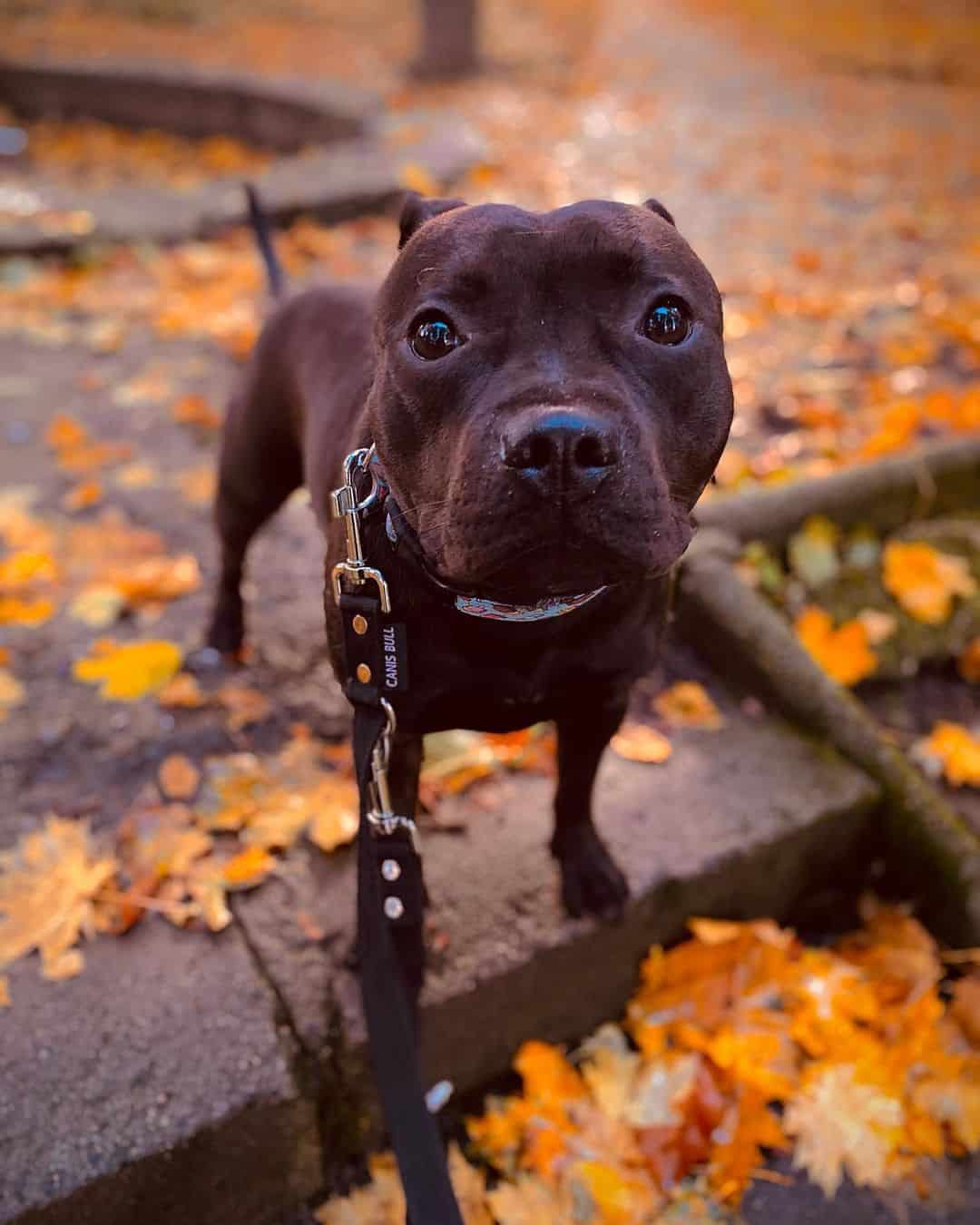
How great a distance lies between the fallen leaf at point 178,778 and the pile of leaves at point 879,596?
1.57m

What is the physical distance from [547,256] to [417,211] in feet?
1.10

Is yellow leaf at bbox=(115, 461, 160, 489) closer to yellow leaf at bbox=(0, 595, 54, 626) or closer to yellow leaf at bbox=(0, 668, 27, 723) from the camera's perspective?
yellow leaf at bbox=(0, 595, 54, 626)

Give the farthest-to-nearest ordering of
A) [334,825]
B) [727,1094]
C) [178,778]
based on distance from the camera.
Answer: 1. [178,778]
2. [334,825]
3. [727,1094]

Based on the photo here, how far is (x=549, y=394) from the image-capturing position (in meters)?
1.21

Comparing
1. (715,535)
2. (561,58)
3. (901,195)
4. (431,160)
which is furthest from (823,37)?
(715,535)

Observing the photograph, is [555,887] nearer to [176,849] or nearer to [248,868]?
[248,868]

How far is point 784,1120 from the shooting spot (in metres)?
1.99

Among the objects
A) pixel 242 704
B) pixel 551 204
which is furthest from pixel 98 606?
pixel 551 204

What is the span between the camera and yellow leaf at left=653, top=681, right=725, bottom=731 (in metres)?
2.56

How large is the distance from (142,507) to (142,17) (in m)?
12.4

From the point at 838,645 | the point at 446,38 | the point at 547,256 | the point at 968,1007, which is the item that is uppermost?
the point at 446,38

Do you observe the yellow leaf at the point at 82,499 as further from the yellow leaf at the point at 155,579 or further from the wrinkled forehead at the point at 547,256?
the wrinkled forehead at the point at 547,256

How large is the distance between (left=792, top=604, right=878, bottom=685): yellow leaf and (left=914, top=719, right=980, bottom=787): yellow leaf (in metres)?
0.25

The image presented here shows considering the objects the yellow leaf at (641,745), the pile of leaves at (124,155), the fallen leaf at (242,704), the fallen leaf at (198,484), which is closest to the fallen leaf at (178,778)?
the fallen leaf at (242,704)
